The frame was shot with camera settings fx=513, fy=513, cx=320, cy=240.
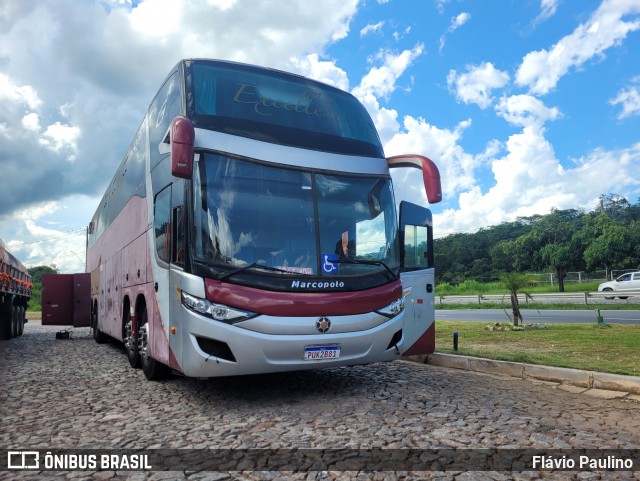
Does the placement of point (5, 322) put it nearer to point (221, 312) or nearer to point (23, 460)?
point (221, 312)

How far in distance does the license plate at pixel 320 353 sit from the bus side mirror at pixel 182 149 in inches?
91.8

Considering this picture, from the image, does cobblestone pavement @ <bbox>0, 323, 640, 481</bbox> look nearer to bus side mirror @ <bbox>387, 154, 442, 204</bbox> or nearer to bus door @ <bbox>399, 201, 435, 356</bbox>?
bus door @ <bbox>399, 201, 435, 356</bbox>

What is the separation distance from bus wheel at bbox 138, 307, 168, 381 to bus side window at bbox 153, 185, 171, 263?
1.34 metres

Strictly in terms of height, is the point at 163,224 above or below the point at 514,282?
above

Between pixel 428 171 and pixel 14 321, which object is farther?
pixel 14 321

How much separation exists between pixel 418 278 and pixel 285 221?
9.60 feet

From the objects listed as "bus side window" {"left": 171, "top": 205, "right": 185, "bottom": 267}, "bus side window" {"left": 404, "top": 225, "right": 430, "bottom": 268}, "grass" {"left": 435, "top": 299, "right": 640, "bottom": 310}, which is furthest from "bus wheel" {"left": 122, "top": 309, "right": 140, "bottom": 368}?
"grass" {"left": 435, "top": 299, "right": 640, "bottom": 310}

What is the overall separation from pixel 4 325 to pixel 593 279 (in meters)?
45.5

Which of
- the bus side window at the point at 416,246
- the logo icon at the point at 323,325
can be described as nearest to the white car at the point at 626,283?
the bus side window at the point at 416,246

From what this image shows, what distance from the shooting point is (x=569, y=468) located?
376 cm

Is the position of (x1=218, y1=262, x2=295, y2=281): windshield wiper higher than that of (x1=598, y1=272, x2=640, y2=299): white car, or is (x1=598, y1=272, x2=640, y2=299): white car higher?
(x1=218, y1=262, x2=295, y2=281): windshield wiper

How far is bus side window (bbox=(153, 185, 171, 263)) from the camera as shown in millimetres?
6348

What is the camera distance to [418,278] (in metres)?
8.05

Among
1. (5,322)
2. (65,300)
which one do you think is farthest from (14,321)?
(65,300)
